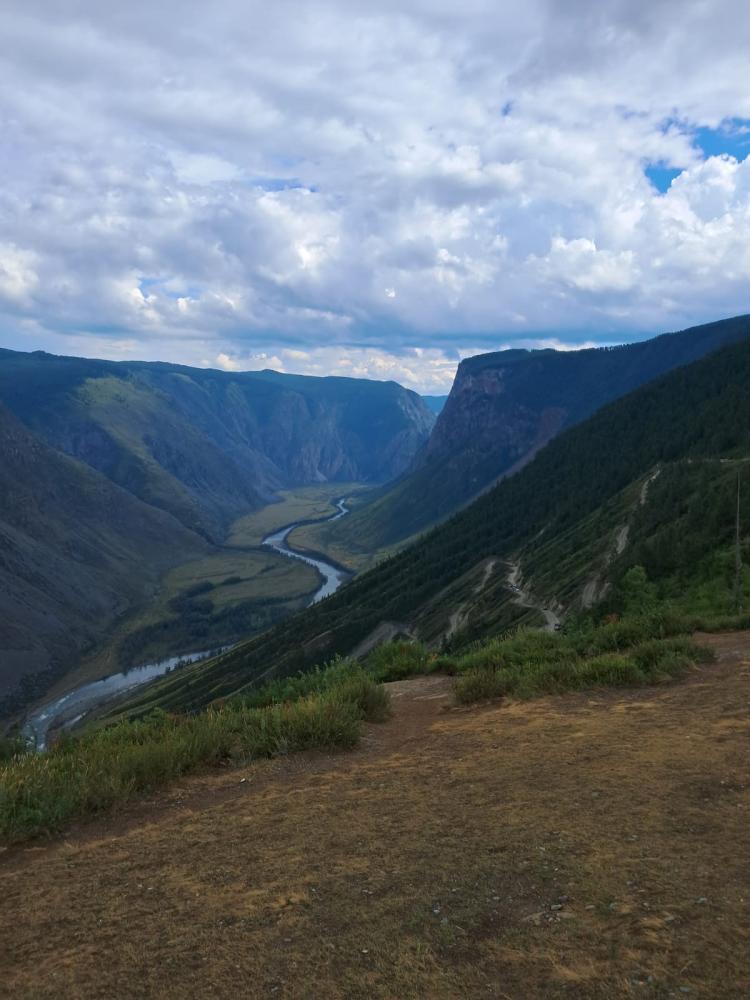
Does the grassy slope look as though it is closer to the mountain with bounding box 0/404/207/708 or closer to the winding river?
the winding river

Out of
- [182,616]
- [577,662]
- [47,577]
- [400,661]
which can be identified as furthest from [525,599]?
[47,577]

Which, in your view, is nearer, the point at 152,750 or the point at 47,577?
the point at 152,750

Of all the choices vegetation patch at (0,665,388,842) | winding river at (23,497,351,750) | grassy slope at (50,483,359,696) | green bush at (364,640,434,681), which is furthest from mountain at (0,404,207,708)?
vegetation patch at (0,665,388,842)

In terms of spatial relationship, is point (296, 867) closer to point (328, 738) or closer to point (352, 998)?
point (352, 998)

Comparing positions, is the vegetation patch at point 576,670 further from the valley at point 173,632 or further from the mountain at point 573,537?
the valley at point 173,632

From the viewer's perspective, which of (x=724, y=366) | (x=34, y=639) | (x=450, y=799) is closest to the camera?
(x=450, y=799)

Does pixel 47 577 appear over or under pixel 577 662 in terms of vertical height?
under

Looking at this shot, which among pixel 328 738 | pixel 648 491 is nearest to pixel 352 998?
pixel 328 738

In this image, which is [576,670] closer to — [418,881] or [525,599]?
[418,881]
